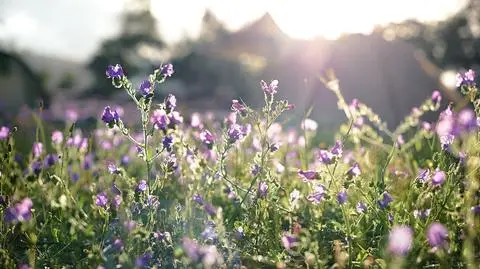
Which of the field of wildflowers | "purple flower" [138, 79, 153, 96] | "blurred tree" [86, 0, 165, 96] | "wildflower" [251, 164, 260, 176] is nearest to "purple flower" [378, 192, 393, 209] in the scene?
the field of wildflowers

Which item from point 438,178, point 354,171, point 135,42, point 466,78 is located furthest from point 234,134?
point 135,42

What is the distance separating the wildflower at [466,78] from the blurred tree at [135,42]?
44.3 metres

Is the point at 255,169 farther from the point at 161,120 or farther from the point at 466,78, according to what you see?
the point at 466,78

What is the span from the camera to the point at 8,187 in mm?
3342

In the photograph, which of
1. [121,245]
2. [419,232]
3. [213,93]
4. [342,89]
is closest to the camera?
[121,245]

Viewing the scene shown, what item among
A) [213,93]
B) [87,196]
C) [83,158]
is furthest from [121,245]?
[213,93]

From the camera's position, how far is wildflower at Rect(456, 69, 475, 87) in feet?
9.29

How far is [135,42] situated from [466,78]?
49411 millimetres

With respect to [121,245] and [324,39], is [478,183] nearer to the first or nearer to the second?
[121,245]

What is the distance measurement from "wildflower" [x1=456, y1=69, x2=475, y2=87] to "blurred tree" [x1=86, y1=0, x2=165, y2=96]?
4425 cm

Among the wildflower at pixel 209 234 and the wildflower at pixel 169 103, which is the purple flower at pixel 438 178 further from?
the wildflower at pixel 169 103

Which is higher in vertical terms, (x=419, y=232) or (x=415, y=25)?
(x=415, y=25)

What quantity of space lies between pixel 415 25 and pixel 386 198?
60.1m

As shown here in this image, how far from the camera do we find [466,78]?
285cm
